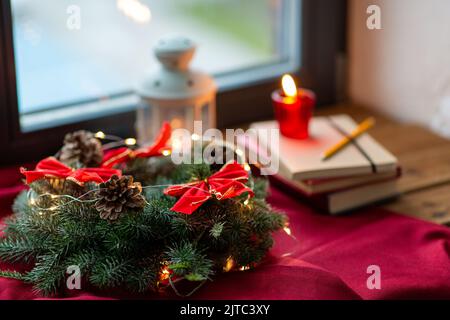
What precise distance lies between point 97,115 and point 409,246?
56cm

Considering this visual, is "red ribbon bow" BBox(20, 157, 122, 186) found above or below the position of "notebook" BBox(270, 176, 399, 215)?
above

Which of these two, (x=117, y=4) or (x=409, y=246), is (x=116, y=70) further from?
(x=409, y=246)

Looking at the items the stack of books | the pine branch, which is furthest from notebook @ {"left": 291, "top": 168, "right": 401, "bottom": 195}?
the pine branch

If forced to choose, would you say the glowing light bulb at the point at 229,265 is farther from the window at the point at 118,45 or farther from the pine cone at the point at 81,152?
the window at the point at 118,45

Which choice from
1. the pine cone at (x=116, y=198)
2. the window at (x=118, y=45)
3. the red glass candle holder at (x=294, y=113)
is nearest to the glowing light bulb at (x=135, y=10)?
the window at (x=118, y=45)

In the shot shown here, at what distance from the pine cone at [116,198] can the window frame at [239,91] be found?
0.40 m

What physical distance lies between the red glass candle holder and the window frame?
0.84 feet

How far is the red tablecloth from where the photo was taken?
29.8 inches

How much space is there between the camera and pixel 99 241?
778mm

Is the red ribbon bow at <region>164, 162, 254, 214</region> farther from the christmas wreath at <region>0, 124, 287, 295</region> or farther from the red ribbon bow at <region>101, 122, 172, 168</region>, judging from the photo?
the red ribbon bow at <region>101, 122, 172, 168</region>
